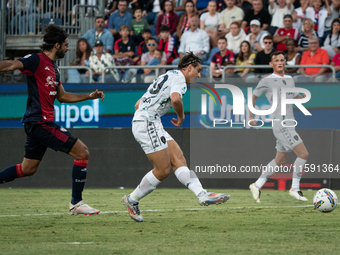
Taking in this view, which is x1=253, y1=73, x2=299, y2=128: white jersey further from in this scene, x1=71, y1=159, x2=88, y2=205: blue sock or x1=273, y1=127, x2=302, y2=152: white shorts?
x1=71, y1=159, x2=88, y2=205: blue sock

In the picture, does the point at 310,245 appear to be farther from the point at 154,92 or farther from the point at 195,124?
the point at 195,124

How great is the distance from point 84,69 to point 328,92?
228 inches

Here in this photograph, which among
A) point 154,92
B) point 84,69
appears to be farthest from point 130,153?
point 154,92

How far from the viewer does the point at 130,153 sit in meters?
11.6

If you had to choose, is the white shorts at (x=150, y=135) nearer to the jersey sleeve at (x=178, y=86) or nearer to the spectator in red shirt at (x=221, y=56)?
the jersey sleeve at (x=178, y=86)

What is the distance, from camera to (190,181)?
6684 mm

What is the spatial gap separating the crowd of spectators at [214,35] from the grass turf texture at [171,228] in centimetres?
453

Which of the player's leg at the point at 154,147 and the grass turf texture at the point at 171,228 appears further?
the player's leg at the point at 154,147

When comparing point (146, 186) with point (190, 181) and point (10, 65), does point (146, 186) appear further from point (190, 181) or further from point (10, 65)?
point (10, 65)

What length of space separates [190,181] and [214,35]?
8.13 m

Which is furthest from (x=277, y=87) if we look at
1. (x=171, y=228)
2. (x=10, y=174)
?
(x=10, y=174)

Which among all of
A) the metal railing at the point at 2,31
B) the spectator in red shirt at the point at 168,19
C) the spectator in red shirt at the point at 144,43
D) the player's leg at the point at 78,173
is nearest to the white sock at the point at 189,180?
the player's leg at the point at 78,173

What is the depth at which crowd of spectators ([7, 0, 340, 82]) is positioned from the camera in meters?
12.6

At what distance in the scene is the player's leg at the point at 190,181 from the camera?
20.7ft
